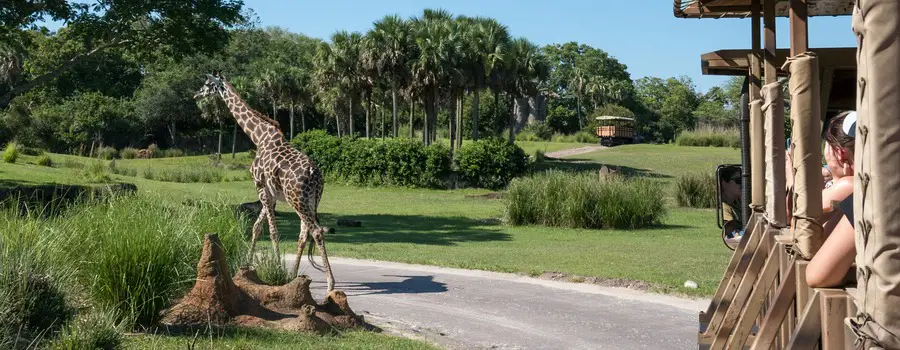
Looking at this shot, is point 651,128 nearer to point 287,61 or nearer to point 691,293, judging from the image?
point 287,61

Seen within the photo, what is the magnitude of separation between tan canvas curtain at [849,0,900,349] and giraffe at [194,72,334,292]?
9.07 m

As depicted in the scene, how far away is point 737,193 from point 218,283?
530cm

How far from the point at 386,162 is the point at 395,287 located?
102ft

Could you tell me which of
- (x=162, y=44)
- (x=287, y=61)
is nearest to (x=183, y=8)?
(x=162, y=44)

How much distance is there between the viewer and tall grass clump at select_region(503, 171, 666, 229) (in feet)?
77.7

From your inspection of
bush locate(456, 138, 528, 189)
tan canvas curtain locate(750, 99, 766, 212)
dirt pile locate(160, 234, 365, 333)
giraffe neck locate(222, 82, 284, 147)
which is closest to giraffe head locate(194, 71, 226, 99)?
giraffe neck locate(222, 82, 284, 147)

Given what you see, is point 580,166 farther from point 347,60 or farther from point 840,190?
point 840,190

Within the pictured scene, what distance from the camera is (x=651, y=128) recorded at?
9206cm

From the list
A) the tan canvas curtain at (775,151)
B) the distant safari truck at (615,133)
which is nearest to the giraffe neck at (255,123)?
the tan canvas curtain at (775,151)

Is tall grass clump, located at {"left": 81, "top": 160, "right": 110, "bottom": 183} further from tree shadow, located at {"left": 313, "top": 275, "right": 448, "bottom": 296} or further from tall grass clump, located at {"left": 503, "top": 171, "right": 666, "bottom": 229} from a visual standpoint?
tree shadow, located at {"left": 313, "top": 275, "right": 448, "bottom": 296}

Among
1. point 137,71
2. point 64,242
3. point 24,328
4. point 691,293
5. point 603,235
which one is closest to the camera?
point 24,328

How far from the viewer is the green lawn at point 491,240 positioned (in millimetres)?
14659

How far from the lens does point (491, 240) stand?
67.3 feet

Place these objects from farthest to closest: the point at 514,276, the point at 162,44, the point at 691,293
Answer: the point at 162,44 < the point at 514,276 < the point at 691,293
